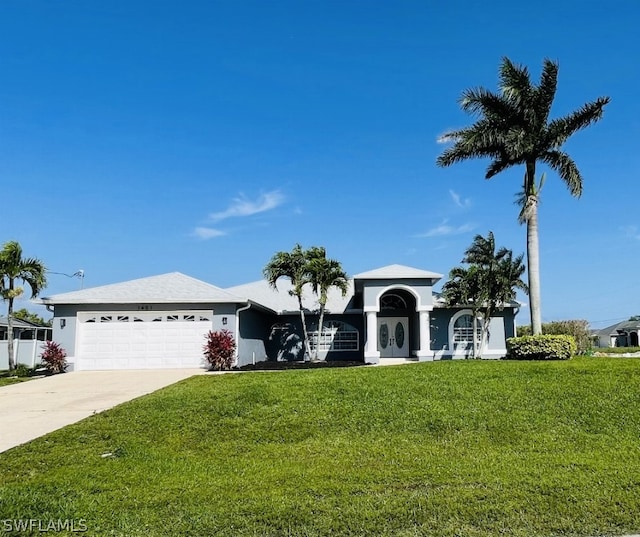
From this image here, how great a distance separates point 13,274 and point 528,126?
802 inches

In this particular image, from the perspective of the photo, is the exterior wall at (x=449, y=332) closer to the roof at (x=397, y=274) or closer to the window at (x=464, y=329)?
the window at (x=464, y=329)

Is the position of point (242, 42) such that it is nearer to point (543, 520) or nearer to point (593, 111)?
point (593, 111)

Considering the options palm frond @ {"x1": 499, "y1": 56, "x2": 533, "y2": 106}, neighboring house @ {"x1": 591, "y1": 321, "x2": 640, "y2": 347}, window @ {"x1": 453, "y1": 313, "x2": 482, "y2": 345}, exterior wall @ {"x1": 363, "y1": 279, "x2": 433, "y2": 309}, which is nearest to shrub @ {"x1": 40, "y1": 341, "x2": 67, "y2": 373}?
exterior wall @ {"x1": 363, "y1": 279, "x2": 433, "y2": 309}

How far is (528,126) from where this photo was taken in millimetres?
17875

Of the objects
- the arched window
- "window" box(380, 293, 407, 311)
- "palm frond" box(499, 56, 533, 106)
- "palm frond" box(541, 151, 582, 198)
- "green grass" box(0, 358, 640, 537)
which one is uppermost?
"palm frond" box(499, 56, 533, 106)

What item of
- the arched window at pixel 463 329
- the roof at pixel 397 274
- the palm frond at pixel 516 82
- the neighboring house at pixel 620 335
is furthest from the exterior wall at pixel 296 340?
the neighboring house at pixel 620 335

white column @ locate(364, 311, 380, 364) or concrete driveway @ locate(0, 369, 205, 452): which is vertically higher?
white column @ locate(364, 311, 380, 364)

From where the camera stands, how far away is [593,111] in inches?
689

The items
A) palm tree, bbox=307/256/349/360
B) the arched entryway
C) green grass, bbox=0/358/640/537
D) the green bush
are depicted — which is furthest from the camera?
the arched entryway

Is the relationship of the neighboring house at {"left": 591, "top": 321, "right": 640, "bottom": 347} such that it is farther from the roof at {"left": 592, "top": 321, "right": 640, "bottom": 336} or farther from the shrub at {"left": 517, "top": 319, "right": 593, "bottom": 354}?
the shrub at {"left": 517, "top": 319, "right": 593, "bottom": 354}

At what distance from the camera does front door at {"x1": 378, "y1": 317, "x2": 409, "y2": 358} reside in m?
23.1

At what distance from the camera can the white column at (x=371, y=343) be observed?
65.6 feet

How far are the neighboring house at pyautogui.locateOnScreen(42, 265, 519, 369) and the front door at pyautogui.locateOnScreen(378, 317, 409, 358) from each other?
47mm

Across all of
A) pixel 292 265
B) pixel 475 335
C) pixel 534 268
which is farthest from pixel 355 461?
pixel 475 335
